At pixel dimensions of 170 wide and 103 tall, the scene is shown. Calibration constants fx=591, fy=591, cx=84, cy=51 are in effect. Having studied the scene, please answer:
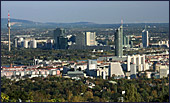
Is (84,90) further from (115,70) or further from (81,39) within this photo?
(81,39)

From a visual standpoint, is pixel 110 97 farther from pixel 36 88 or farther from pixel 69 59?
pixel 69 59

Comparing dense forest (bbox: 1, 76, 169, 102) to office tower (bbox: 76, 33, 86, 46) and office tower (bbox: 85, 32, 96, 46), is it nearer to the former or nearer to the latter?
office tower (bbox: 76, 33, 86, 46)

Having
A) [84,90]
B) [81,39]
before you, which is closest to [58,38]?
[81,39]

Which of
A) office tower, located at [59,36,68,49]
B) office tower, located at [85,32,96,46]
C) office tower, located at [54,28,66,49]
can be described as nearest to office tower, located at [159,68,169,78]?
office tower, located at [59,36,68,49]

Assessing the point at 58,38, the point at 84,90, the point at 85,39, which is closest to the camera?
the point at 84,90

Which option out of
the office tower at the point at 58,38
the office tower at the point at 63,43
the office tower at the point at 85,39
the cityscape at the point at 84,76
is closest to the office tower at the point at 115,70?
the cityscape at the point at 84,76

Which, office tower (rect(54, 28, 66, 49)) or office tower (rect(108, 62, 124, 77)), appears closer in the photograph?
office tower (rect(108, 62, 124, 77))

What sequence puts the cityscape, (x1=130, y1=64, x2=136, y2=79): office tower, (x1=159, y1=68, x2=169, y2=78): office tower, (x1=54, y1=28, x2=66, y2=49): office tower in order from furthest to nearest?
1. (x1=54, y1=28, x2=66, y2=49): office tower
2. (x1=130, y1=64, x2=136, y2=79): office tower
3. (x1=159, y1=68, x2=169, y2=78): office tower
4. the cityscape

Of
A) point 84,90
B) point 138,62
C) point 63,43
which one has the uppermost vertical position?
point 84,90

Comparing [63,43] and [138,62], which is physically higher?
[138,62]

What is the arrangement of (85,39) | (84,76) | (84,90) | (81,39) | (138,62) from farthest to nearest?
(85,39) < (81,39) < (138,62) < (84,76) < (84,90)

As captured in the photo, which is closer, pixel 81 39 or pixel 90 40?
pixel 81 39
